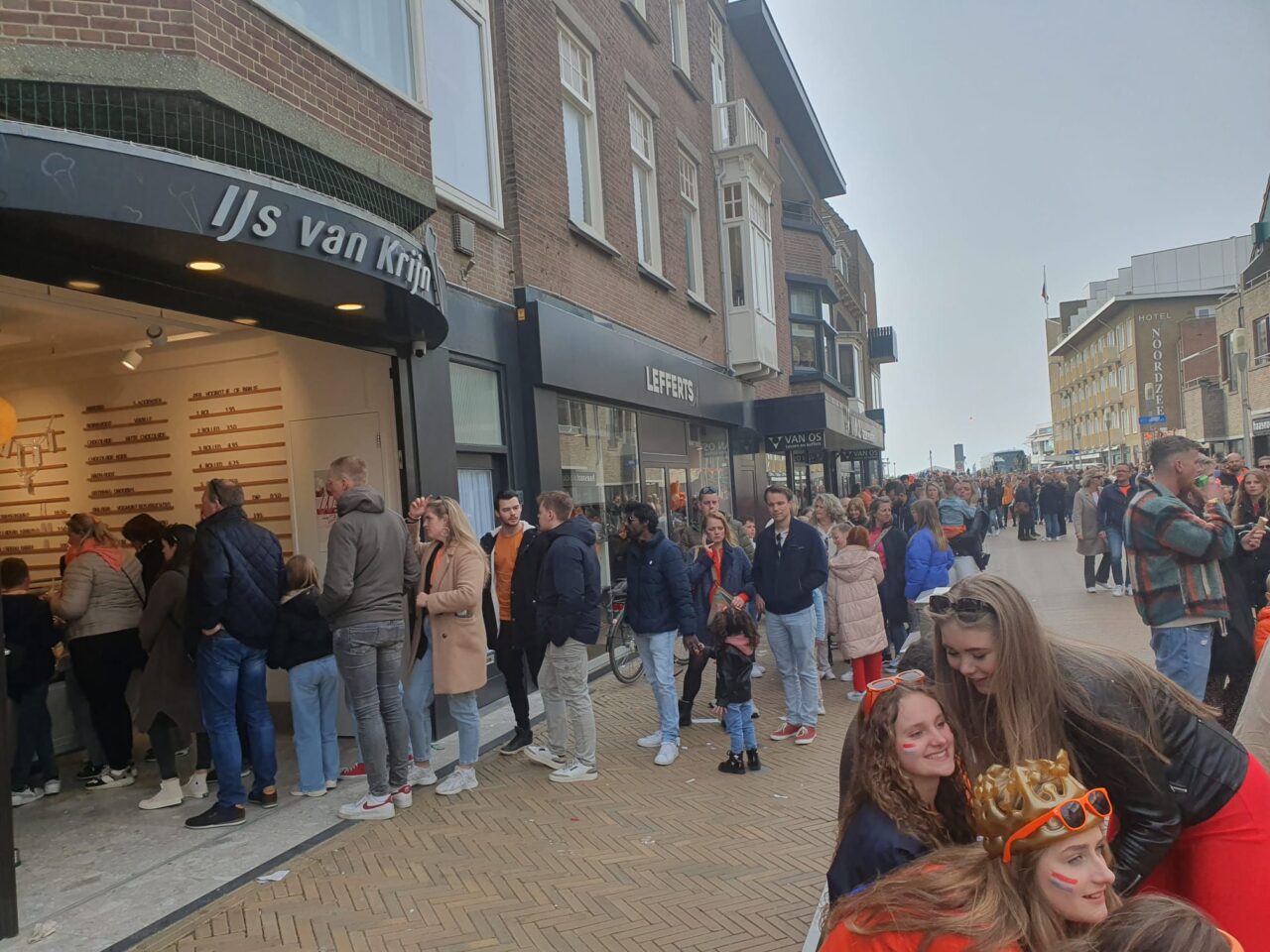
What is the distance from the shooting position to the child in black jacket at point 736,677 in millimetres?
5633

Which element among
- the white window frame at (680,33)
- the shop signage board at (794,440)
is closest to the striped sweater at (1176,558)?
the white window frame at (680,33)

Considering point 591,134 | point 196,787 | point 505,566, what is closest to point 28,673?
point 196,787

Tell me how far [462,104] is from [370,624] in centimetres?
549

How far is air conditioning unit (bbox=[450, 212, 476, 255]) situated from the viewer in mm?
7711

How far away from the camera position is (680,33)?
1495 centimetres

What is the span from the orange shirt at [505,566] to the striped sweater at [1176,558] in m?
3.92

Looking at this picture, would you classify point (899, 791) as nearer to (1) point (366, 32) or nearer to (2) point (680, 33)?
(1) point (366, 32)

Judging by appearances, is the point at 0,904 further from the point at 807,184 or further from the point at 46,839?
the point at 807,184

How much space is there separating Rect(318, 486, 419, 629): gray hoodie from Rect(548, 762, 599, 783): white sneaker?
1.50 metres

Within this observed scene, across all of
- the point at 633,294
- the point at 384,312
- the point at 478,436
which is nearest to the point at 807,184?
the point at 633,294

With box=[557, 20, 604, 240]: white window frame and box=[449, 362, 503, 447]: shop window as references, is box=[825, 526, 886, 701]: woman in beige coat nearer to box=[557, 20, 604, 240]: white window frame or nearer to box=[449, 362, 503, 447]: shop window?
box=[449, 362, 503, 447]: shop window

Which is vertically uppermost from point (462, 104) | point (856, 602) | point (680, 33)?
point (680, 33)

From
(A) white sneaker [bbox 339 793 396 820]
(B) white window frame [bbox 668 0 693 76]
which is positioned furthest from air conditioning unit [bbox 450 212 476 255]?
(B) white window frame [bbox 668 0 693 76]

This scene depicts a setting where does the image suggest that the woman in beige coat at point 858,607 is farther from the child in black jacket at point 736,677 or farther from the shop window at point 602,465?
the shop window at point 602,465
